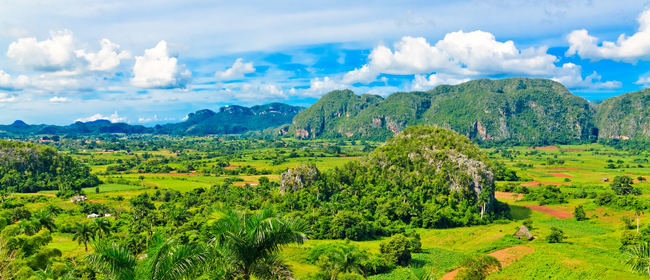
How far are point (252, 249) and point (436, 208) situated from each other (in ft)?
208

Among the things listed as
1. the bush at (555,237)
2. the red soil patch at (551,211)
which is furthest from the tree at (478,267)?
the red soil patch at (551,211)

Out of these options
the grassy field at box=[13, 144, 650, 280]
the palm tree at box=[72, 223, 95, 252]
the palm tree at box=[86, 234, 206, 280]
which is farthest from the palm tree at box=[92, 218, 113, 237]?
the palm tree at box=[86, 234, 206, 280]

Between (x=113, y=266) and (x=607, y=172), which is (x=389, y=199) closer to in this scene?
(x=113, y=266)

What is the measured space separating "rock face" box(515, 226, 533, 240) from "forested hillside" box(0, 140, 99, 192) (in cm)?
10069

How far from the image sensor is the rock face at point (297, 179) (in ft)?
255

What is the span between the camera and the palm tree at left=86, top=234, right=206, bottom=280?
31.3ft

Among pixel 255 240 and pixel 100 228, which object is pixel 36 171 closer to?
pixel 100 228

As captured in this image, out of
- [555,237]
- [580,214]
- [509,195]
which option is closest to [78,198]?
[555,237]

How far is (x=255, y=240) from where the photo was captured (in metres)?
10.4

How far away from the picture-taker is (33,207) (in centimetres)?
7456

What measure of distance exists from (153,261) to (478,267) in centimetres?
3772

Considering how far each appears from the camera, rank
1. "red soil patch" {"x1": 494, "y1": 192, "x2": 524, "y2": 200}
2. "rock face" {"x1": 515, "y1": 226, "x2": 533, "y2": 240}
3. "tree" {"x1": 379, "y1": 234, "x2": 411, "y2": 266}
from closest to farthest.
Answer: "tree" {"x1": 379, "y1": 234, "x2": 411, "y2": 266}
"rock face" {"x1": 515, "y1": 226, "x2": 533, "y2": 240}
"red soil patch" {"x1": 494, "y1": 192, "x2": 524, "y2": 200}

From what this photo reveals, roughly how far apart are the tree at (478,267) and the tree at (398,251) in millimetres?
7452

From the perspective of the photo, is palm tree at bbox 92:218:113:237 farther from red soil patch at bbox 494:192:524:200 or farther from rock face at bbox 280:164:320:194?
red soil patch at bbox 494:192:524:200
